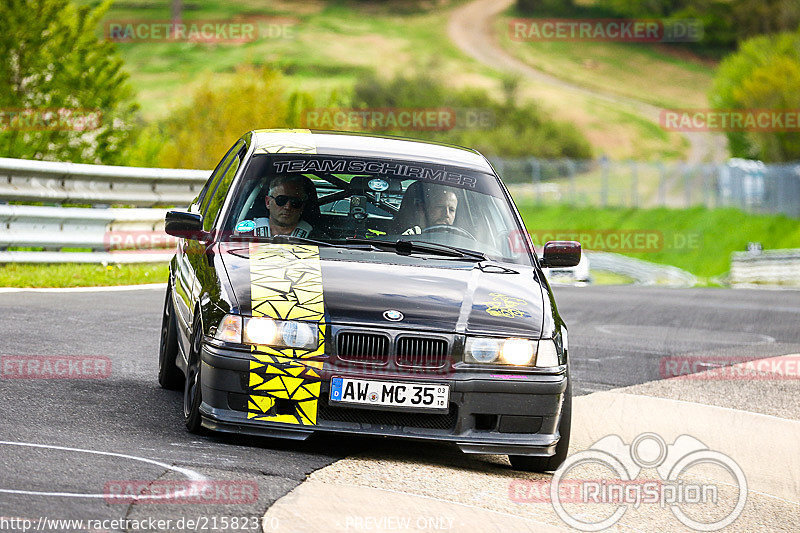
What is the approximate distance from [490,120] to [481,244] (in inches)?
3497

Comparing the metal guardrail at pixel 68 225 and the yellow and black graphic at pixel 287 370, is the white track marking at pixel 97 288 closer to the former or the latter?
the metal guardrail at pixel 68 225

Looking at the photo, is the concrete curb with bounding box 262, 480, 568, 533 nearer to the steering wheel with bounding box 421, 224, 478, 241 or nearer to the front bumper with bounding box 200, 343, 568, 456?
the front bumper with bounding box 200, 343, 568, 456

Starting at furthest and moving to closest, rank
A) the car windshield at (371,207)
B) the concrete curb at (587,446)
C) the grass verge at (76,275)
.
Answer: the grass verge at (76,275) < the car windshield at (371,207) < the concrete curb at (587,446)

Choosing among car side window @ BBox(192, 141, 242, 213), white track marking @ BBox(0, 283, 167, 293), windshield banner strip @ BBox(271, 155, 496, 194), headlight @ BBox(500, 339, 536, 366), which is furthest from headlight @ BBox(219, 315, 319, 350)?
white track marking @ BBox(0, 283, 167, 293)

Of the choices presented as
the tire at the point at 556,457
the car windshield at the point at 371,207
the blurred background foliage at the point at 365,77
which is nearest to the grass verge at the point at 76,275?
the blurred background foliage at the point at 365,77

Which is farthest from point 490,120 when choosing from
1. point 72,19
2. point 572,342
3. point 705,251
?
point 572,342

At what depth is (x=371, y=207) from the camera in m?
7.33

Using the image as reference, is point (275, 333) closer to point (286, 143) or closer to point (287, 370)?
point (287, 370)

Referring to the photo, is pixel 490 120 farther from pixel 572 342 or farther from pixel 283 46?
pixel 572 342

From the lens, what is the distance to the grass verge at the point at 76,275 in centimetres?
1282

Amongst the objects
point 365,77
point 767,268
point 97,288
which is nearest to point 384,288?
point 97,288

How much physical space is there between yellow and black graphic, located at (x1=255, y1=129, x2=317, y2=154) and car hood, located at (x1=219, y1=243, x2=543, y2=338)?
2.75ft

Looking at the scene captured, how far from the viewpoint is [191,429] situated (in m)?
6.40

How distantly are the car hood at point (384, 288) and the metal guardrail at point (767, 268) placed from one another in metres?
22.9
